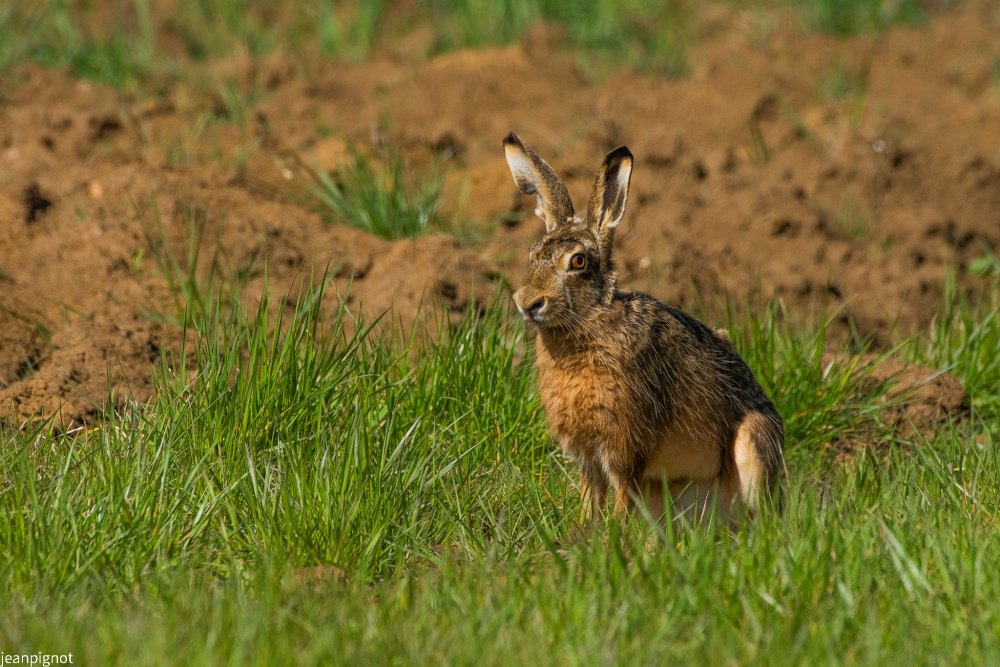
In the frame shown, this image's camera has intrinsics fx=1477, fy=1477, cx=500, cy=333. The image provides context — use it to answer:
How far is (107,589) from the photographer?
14.0ft

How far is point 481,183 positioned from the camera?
8086mm

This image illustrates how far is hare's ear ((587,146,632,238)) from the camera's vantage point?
5281 millimetres

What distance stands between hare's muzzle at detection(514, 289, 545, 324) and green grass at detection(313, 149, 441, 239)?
2.30 metres

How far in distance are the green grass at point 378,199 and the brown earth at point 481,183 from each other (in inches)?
6.7

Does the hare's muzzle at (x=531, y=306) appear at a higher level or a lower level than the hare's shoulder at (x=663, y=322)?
Result: higher

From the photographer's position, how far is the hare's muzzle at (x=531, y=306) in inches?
197

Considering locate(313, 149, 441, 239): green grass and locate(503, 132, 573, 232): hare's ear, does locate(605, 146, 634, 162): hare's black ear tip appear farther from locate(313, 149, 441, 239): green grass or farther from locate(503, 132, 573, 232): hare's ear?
locate(313, 149, 441, 239): green grass

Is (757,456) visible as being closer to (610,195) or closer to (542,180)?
(610,195)

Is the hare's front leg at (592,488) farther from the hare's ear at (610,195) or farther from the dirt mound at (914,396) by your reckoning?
the dirt mound at (914,396)

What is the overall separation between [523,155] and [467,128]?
3.51 m

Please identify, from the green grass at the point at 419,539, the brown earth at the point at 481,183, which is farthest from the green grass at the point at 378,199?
the green grass at the point at 419,539

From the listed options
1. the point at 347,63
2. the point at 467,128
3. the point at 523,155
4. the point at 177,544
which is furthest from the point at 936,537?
the point at 347,63

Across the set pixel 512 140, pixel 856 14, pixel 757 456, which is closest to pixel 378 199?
pixel 512 140

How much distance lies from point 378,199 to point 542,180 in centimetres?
200
